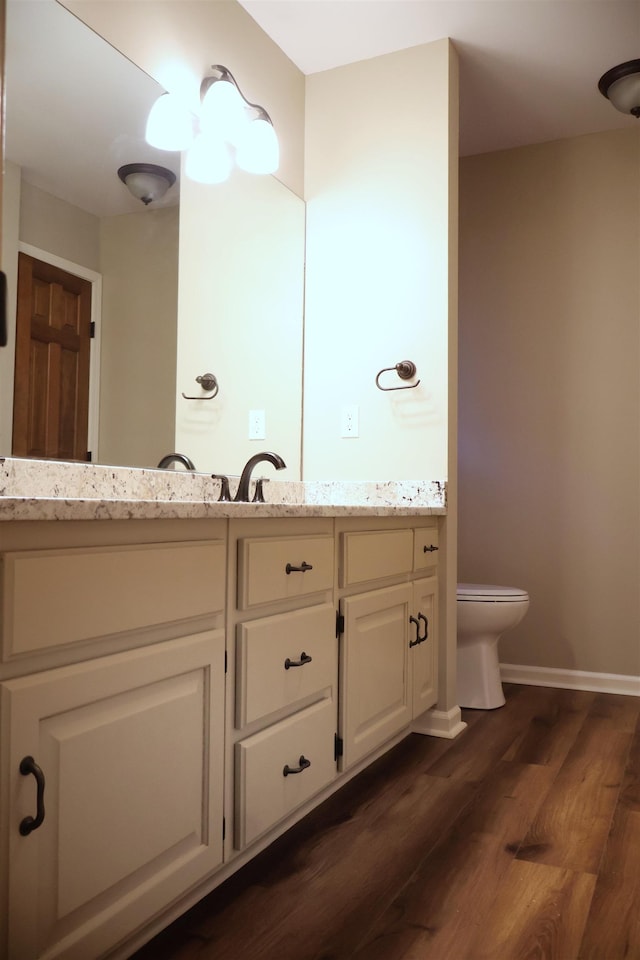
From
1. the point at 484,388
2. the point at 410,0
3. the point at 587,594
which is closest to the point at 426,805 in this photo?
the point at 587,594

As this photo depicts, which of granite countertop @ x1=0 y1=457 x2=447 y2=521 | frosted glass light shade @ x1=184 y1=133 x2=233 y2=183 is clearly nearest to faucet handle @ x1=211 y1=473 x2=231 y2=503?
granite countertop @ x1=0 y1=457 x2=447 y2=521

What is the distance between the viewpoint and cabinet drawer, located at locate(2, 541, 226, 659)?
932mm

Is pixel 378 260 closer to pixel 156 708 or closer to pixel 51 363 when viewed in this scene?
pixel 51 363

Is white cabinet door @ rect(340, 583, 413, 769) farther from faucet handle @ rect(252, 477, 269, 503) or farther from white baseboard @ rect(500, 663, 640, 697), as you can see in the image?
→ white baseboard @ rect(500, 663, 640, 697)

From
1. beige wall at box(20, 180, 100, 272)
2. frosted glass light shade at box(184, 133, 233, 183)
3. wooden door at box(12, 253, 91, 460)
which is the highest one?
frosted glass light shade at box(184, 133, 233, 183)

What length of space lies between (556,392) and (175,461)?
187 cm

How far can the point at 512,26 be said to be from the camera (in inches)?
99.6

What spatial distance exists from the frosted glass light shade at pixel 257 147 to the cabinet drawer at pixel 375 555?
128 cm

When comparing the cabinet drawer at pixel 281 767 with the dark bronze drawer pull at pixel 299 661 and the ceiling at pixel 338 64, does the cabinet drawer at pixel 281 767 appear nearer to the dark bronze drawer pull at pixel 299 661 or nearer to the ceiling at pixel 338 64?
the dark bronze drawer pull at pixel 299 661

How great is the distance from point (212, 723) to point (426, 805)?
0.83 meters

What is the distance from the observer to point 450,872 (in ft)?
5.02

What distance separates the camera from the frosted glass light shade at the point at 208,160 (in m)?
2.24

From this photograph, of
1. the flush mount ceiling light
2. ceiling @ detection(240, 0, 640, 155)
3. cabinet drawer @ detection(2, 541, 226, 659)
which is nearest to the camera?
cabinet drawer @ detection(2, 541, 226, 659)

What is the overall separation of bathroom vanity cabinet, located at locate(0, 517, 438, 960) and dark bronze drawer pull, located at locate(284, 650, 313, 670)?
11 millimetres
